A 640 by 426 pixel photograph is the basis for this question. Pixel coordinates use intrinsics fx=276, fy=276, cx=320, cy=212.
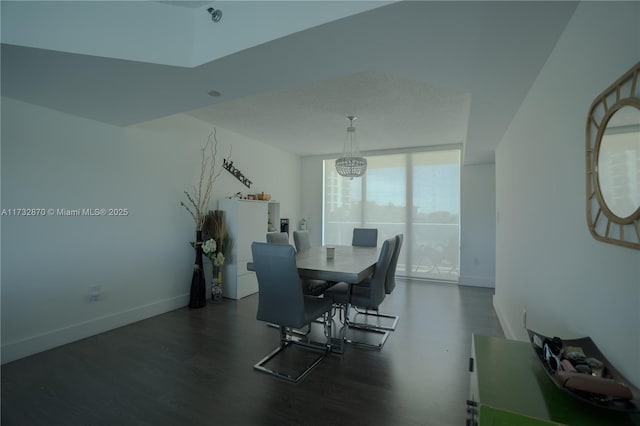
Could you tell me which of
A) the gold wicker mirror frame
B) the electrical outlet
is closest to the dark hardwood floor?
the electrical outlet

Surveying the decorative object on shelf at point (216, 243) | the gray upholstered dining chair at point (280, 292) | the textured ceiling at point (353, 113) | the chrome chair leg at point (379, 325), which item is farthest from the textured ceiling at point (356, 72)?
the chrome chair leg at point (379, 325)

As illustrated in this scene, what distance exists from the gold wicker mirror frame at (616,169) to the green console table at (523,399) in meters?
0.51

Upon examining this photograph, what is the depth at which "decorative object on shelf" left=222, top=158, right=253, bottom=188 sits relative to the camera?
Answer: 448cm

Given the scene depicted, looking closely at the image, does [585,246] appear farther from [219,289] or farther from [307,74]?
[219,289]

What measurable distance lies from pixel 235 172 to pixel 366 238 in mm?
2470

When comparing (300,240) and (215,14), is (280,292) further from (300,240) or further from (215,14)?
(215,14)

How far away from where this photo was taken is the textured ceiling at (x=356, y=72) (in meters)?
1.36

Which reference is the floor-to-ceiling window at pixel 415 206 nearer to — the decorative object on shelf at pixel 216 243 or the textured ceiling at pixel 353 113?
the textured ceiling at pixel 353 113

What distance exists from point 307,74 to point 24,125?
264 centimetres

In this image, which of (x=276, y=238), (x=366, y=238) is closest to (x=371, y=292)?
(x=276, y=238)

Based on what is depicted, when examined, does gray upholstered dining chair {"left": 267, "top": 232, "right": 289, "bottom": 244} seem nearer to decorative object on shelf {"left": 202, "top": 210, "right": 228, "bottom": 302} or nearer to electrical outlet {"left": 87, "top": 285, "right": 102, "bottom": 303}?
decorative object on shelf {"left": 202, "top": 210, "right": 228, "bottom": 302}

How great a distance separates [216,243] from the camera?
4023mm

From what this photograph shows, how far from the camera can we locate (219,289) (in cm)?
411

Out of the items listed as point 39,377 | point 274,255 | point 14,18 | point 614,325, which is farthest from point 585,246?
point 39,377
